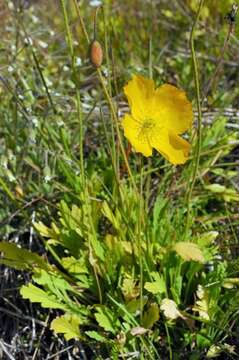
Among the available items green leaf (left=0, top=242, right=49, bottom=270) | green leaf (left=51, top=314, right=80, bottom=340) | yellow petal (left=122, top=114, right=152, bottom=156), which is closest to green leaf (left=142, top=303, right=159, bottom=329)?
green leaf (left=51, top=314, right=80, bottom=340)

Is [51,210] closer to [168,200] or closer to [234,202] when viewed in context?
[168,200]

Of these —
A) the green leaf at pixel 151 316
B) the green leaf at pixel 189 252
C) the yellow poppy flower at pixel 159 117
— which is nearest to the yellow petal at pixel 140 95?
the yellow poppy flower at pixel 159 117

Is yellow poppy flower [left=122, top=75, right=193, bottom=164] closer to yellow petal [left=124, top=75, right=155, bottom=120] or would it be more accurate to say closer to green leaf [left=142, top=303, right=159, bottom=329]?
yellow petal [left=124, top=75, right=155, bottom=120]

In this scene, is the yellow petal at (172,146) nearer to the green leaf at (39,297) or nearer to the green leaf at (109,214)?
the green leaf at (109,214)

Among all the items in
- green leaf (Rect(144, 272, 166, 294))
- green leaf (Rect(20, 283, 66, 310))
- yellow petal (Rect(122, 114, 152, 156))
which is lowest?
green leaf (Rect(20, 283, 66, 310))

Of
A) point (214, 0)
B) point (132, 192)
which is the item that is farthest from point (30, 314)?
point (214, 0)

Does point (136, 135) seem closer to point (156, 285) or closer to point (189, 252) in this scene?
point (189, 252)

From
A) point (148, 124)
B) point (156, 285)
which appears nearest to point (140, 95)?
point (148, 124)
